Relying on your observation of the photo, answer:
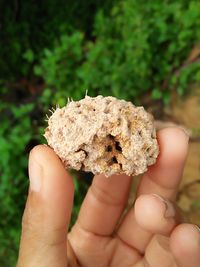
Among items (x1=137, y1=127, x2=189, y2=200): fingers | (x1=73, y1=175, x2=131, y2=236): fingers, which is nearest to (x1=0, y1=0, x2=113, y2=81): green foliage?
(x1=73, y1=175, x2=131, y2=236): fingers

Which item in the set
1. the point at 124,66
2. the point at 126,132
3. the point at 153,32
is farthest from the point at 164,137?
the point at 153,32

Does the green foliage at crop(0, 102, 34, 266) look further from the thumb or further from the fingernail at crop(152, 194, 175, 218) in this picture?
the fingernail at crop(152, 194, 175, 218)

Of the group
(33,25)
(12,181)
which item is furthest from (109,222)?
(33,25)

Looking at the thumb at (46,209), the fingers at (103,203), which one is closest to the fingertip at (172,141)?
the fingers at (103,203)

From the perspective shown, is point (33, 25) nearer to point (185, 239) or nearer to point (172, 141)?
point (172, 141)

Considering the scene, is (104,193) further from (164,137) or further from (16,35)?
(16,35)
